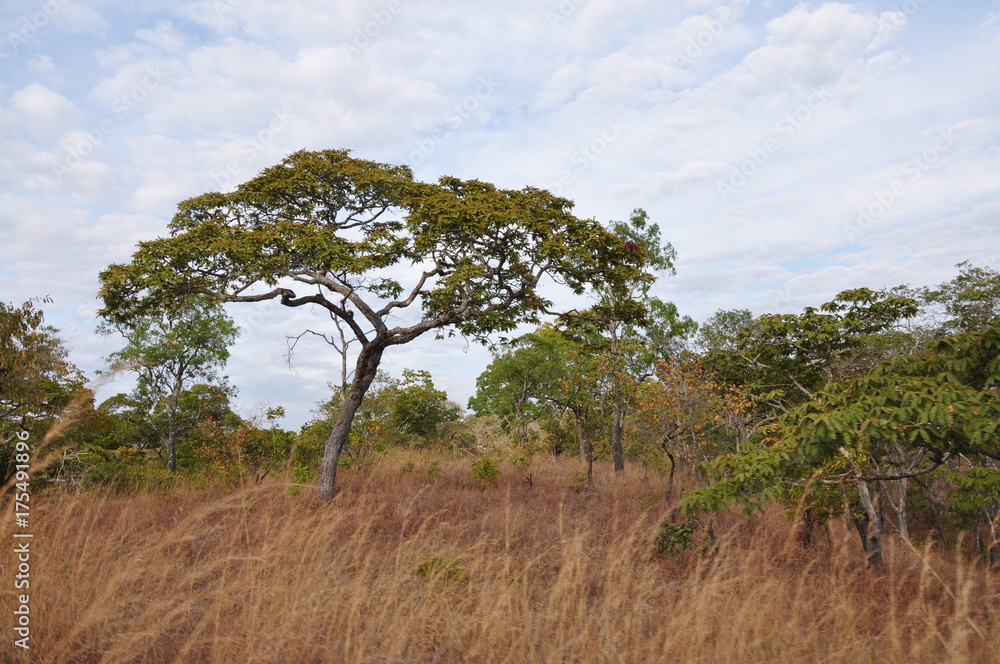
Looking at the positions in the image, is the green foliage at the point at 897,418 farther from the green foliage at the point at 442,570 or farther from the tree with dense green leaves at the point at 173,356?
the tree with dense green leaves at the point at 173,356

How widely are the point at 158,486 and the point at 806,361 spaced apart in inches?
580

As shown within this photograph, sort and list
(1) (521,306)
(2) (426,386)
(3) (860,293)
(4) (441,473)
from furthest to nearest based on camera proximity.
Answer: (2) (426,386) < (4) (441,473) < (1) (521,306) < (3) (860,293)

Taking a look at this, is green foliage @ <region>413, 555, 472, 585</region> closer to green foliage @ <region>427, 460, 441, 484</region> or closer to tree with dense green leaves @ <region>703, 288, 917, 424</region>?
tree with dense green leaves @ <region>703, 288, 917, 424</region>

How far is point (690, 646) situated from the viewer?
13.1ft

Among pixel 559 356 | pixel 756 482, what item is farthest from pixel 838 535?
pixel 559 356

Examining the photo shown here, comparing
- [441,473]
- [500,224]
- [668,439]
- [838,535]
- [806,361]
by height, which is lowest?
[838,535]

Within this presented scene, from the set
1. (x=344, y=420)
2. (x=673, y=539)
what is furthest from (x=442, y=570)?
(x=344, y=420)

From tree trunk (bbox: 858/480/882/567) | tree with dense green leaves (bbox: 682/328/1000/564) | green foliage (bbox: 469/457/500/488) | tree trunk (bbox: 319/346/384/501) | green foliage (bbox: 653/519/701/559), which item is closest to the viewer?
tree with dense green leaves (bbox: 682/328/1000/564)

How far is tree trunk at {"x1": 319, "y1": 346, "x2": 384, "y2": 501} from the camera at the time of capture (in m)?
11.7

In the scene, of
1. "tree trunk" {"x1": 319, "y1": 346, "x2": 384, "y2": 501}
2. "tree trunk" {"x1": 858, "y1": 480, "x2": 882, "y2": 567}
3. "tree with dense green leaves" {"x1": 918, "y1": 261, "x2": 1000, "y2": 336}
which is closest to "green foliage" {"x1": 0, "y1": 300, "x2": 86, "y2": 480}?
"tree trunk" {"x1": 319, "y1": 346, "x2": 384, "y2": 501}

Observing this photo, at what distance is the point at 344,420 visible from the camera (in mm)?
12031

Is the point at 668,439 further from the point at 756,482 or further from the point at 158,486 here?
the point at 158,486

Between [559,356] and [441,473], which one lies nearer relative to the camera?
[441,473]

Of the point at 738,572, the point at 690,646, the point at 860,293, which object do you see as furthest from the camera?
the point at 860,293
